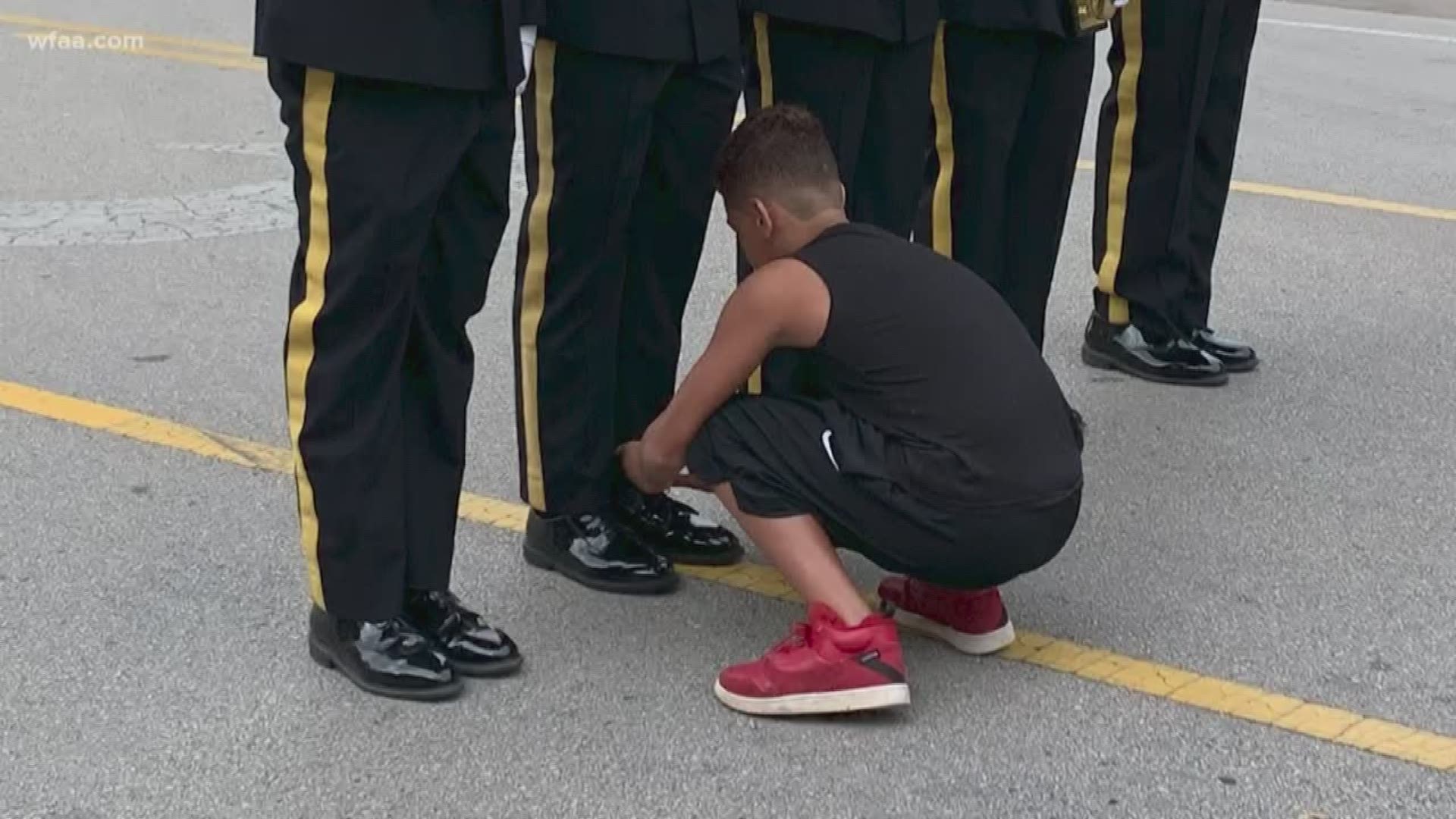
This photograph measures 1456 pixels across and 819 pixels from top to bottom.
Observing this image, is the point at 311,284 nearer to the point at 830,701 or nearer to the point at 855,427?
the point at 855,427

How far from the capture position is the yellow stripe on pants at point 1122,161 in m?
4.70

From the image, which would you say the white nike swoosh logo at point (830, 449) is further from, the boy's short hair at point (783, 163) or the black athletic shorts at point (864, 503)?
the boy's short hair at point (783, 163)

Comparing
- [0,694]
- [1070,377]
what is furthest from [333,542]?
[1070,377]

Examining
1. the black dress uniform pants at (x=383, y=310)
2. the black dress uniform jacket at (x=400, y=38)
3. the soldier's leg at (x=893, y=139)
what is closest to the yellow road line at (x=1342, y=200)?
the soldier's leg at (x=893, y=139)

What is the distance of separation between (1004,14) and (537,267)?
1.06 metres

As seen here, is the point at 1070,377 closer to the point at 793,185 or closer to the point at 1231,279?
the point at 1231,279

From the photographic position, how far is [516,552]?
3.69m

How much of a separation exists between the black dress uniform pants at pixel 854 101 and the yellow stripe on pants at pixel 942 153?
0.52 ft

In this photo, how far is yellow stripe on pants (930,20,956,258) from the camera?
3945mm

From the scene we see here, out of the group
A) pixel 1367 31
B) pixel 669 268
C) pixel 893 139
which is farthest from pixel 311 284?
pixel 1367 31

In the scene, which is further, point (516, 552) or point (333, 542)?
point (516, 552)

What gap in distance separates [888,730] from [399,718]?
0.71 m

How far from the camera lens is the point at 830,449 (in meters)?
3.11

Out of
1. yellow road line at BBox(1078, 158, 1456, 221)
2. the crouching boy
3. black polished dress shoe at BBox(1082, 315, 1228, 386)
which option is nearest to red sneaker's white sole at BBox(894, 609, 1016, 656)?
the crouching boy
